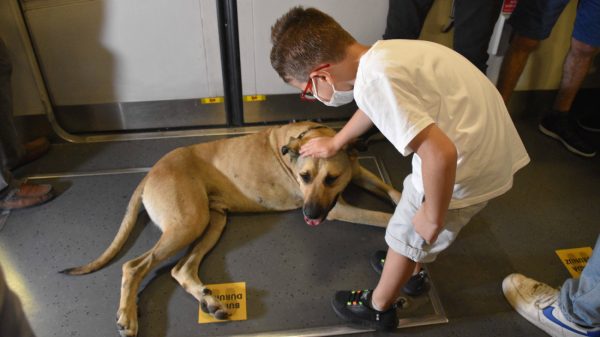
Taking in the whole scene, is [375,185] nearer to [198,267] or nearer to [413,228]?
[413,228]

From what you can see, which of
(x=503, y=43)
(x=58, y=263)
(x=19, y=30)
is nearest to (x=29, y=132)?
(x=19, y=30)

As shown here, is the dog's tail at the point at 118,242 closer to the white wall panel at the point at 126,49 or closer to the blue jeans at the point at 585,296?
the white wall panel at the point at 126,49

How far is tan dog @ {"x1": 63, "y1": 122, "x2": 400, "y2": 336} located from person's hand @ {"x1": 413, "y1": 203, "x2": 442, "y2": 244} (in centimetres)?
81

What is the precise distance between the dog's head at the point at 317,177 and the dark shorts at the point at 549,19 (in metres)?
1.71

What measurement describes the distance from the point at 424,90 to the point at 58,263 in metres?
2.15

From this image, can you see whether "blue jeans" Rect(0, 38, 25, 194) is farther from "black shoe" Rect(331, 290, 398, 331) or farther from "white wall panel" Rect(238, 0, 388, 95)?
"black shoe" Rect(331, 290, 398, 331)

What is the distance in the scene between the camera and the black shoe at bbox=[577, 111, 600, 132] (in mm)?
3488

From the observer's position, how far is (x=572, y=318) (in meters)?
1.92

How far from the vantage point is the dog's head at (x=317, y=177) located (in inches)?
88.7

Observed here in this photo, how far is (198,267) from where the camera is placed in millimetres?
2342

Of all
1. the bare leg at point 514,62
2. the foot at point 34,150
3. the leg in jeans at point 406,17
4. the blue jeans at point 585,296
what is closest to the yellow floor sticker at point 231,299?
the blue jeans at point 585,296

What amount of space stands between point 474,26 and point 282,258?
188 centimetres

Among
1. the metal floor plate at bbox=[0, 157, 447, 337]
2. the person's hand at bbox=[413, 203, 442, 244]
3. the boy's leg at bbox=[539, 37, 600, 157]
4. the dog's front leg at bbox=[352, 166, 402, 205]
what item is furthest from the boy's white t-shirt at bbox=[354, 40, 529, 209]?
the boy's leg at bbox=[539, 37, 600, 157]

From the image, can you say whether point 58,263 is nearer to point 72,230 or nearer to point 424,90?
point 72,230
